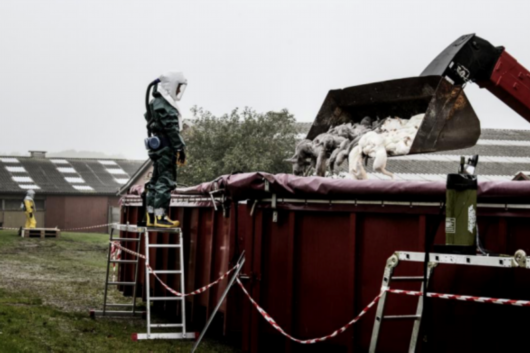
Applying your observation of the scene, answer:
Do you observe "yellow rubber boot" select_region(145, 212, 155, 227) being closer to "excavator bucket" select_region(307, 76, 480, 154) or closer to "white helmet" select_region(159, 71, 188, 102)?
"white helmet" select_region(159, 71, 188, 102)

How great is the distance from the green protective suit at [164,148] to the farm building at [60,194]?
44920 millimetres

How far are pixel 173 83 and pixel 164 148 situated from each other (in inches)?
36.0

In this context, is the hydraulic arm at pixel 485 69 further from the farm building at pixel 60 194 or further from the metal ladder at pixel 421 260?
the farm building at pixel 60 194

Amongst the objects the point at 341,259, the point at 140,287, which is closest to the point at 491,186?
the point at 341,259

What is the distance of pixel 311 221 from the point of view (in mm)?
8500

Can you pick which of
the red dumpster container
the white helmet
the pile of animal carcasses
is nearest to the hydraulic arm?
the pile of animal carcasses

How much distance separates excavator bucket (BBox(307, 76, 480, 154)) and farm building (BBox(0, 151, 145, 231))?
142 feet

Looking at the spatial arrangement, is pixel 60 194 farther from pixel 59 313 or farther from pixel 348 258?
pixel 348 258

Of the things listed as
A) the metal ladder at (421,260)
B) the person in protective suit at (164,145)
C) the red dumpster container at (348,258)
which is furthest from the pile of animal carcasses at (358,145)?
the metal ladder at (421,260)

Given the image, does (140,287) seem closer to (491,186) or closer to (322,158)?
(322,158)

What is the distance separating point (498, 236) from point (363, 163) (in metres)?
6.12

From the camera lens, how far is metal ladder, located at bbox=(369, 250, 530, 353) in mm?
5845

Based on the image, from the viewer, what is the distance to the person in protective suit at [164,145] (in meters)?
11.6

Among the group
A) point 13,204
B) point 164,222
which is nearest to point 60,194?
point 13,204
